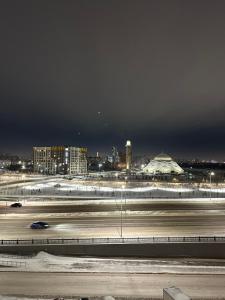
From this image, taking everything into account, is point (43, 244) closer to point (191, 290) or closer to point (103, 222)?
point (103, 222)

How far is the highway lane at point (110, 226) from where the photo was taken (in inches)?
1428

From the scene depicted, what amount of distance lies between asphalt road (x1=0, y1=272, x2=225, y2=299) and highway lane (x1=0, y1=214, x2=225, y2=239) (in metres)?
10.9

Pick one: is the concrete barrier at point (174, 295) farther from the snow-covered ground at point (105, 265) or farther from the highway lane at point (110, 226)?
the highway lane at point (110, 226)

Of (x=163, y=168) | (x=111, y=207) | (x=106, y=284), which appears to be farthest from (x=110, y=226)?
(x=163, y=168)

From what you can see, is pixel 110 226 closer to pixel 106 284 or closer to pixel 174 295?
pixel 106 284

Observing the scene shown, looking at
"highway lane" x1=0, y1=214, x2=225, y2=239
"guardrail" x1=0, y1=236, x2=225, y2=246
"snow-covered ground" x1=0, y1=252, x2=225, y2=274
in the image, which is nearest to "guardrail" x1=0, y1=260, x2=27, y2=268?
"snow-covered ground" x1=0, y1=252, x2=225, y2=274

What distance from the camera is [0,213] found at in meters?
49.0

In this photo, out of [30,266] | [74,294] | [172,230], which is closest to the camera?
[74,294]

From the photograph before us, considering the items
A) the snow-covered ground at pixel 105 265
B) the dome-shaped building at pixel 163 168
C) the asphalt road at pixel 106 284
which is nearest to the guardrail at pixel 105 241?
the snow-covered ground at pixel 105 265

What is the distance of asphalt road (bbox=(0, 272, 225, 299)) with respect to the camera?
71.6ft

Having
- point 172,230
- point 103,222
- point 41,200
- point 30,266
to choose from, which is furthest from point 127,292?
point 41,200

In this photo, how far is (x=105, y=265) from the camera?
26922mm

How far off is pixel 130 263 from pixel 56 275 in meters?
5.89

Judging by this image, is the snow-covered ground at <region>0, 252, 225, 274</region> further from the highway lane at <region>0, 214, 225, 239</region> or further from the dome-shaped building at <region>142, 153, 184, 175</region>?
the dome-shaped building at <region>142, 153, 184, 175</region>
